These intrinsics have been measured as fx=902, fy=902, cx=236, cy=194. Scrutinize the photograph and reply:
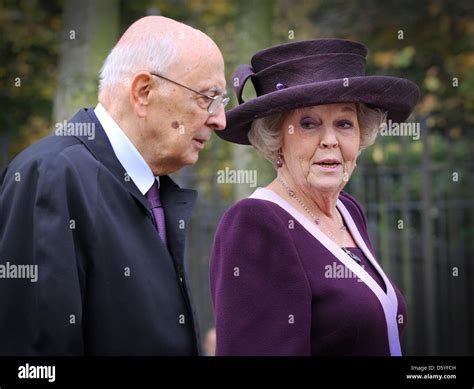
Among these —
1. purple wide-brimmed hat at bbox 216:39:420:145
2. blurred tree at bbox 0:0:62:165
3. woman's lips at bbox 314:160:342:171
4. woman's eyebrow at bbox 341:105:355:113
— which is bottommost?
woman's lips at bbox 314:160:342:171

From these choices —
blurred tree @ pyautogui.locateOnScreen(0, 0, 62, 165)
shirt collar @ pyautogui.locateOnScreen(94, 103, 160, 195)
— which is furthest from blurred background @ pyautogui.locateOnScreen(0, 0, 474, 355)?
shirt collar @ pyautogui.locateOnScreen(94, 103, 160, 195)

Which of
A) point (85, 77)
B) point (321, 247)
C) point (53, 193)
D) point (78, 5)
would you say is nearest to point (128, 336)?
point (53, 193)

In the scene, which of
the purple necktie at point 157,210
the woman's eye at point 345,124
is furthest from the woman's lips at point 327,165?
the purple necktie at point 157,210

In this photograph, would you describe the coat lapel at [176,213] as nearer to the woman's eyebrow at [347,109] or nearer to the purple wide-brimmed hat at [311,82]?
the purple wide-brimmed hat at [311,82]

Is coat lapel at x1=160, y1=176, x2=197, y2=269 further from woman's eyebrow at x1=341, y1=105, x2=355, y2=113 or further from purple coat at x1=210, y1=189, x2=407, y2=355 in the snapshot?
woman's eyebrow at x1=341, y1=105, x2=355, y2=113

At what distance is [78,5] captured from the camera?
6.16 meters

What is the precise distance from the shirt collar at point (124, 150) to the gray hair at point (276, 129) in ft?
1.39

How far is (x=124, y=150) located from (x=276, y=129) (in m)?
A: 0.51

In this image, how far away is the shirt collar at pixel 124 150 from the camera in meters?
2.52

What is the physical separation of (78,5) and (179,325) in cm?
409

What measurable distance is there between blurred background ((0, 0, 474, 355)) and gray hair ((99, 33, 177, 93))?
3.08 m

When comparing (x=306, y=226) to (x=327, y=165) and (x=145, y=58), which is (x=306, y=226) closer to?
(x=327, y=165)

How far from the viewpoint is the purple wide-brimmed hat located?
267cm

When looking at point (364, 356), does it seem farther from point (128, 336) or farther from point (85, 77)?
point (85, 77)
